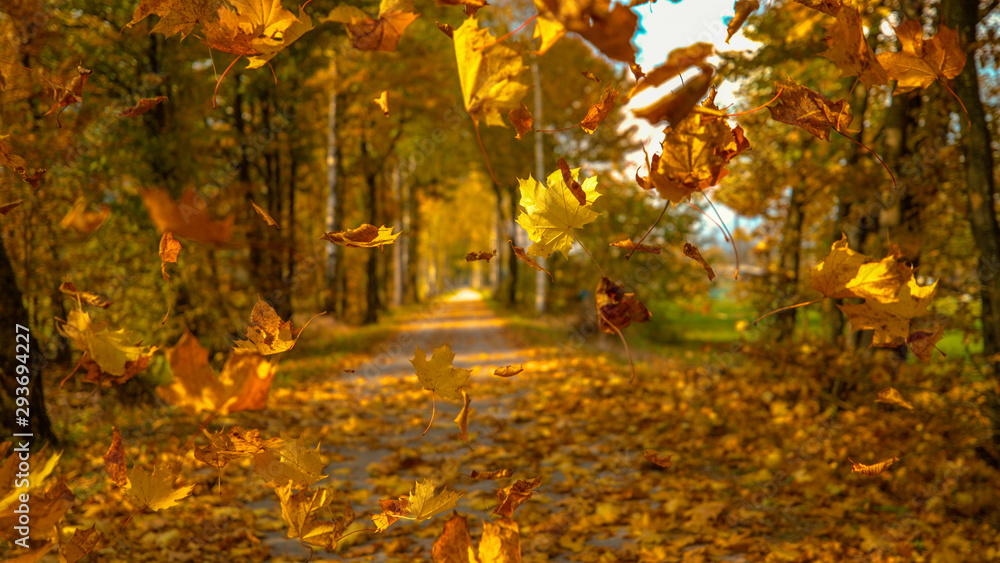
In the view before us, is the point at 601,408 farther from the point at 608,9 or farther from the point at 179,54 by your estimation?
the point at 179,54

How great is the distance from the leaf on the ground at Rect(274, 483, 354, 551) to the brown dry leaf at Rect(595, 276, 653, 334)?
659 millimetres

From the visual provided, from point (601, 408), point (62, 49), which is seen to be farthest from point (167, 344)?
point (601, 408)

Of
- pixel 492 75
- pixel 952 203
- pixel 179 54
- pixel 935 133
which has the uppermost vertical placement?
pixel 179 54

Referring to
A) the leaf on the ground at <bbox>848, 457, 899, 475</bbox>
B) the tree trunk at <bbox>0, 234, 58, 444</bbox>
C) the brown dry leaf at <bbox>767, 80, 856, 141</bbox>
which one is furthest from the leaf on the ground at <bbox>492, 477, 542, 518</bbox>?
the tree trunk at <bbox>0, 234, 58, 444</bbox>

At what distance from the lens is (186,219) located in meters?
0.63

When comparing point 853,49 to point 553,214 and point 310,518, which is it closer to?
point 553,214

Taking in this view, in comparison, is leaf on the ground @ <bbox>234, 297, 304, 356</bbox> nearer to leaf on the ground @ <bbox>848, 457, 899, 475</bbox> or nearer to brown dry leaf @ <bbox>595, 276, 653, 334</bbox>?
brown dry leaf @ <bbox>595, 276, 653, 334</bbox>

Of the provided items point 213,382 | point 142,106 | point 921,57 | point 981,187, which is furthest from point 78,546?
point 981,187

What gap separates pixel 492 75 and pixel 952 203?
4.13 metres

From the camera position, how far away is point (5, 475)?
1130 millimetres

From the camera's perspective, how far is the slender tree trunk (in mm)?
2686

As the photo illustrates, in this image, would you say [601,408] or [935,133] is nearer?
[935,133]

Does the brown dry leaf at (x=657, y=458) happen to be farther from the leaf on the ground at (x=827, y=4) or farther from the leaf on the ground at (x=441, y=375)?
the leaf on the ground at (x=827, y=4)

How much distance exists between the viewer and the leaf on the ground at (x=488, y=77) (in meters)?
0.80
